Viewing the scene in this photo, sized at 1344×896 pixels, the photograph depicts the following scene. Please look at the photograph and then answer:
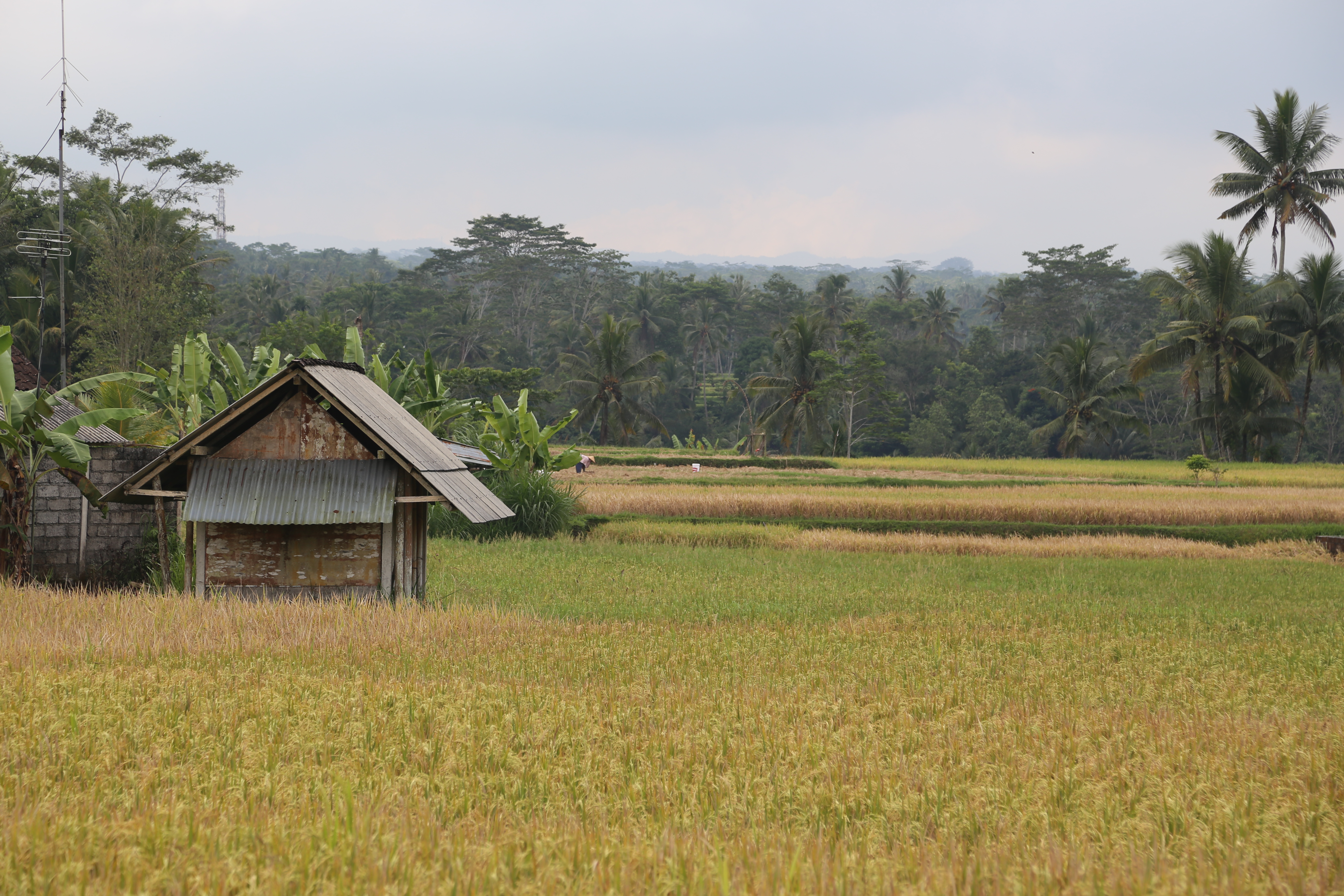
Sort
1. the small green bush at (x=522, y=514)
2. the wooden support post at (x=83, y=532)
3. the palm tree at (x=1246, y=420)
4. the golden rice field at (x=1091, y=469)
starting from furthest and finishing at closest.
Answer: the palm tree at (x=1246, y=420), the golden rice field at (x=1091, y=469), the small green bush at (x=522, y=514), the wooden support post at (x=83, y=532)

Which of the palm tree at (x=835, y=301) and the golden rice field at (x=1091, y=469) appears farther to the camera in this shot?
the palm tree at (x=835, y=301)

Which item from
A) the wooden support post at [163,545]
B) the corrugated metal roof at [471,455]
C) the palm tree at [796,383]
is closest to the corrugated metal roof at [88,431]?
the wooden support post at [163,545]

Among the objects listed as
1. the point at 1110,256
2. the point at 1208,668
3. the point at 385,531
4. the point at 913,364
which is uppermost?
the point at 1110,256

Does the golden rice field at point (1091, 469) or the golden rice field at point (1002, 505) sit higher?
the golden rice field at point (1091, 469)

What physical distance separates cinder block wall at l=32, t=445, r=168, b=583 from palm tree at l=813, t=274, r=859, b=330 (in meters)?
53.1

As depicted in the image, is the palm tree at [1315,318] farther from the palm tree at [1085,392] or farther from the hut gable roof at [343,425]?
the hut gable roof at [343,425]

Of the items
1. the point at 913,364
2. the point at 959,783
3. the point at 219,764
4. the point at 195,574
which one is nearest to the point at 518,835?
the point at 219,764

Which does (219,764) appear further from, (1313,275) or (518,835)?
(1313,275)

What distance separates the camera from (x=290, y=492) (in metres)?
9.92

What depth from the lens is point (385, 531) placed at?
1055 centimetres

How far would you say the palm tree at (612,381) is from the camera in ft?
153

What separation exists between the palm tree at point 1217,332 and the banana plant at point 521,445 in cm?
2536

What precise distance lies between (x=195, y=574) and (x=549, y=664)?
5341mm

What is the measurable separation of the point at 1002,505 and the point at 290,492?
1637 centimetres
